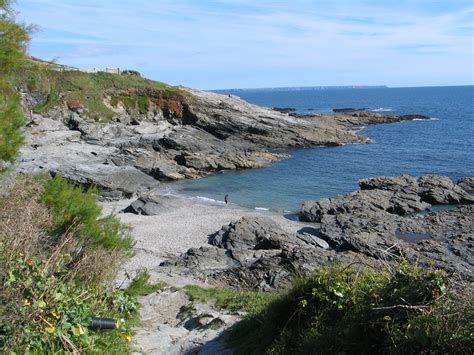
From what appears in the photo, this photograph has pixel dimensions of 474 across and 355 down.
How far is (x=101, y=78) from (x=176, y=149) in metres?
22.2

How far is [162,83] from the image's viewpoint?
72.2 m

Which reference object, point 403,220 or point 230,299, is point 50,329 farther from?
point 403,220

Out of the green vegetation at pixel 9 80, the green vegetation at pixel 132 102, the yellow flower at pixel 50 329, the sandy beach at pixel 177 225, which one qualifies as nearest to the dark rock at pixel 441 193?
the sandy beach at pixel 177 225

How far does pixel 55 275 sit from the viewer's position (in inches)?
354

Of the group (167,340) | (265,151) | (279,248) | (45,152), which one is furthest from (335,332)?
(265,151)

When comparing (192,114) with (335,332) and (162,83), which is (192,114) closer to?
(162,83)

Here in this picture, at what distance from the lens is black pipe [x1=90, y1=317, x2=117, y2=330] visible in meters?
7.99

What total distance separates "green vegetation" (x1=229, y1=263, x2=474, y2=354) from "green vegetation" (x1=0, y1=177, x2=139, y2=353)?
2.65 meters

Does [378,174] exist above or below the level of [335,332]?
below

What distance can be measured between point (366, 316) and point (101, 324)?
4.41 m

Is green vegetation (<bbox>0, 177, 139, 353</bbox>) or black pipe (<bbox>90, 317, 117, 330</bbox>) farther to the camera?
black pipe (<bbox>90, 317, 117, 330</bbox>)

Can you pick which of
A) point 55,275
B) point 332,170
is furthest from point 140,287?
point 332,170

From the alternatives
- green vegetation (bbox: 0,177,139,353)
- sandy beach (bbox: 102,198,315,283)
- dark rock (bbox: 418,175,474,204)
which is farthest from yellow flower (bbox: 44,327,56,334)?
dark rock (bbox: 418,175,474,204)

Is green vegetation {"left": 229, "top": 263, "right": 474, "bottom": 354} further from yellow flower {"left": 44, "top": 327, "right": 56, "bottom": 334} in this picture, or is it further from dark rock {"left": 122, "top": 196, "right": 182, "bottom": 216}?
dark rock {"left": 122, "top": 196, "right": 182, "bottom": 216}
